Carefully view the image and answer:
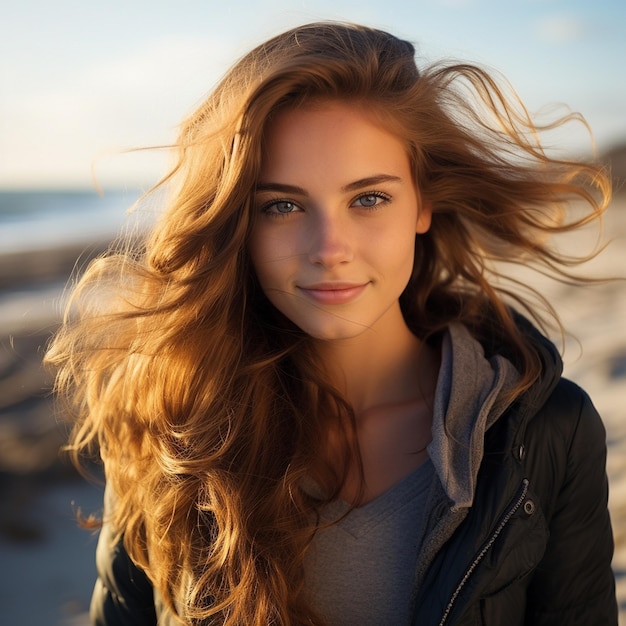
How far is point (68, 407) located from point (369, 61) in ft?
5.54

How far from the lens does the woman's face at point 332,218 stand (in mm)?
2367

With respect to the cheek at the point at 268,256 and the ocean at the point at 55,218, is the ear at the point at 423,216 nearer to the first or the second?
the cheek at the point at 268,256

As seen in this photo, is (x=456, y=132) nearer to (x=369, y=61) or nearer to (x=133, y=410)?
(x=369, y=61)

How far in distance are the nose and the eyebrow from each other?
0.09 meters

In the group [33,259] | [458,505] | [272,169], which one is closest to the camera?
[458,505]

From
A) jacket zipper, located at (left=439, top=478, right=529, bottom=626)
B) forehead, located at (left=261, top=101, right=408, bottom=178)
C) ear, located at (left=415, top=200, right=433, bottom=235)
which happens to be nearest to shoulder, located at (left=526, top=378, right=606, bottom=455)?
jacket zipper, located at (left=439, top=478, right=529, bottom=626)

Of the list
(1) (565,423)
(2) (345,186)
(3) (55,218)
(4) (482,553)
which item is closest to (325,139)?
(2) (345,186)

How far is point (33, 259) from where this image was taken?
15.9m

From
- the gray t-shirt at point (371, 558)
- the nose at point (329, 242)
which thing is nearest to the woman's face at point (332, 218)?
the nose at point (329, 242)

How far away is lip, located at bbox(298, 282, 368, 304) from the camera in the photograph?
2.42 metres

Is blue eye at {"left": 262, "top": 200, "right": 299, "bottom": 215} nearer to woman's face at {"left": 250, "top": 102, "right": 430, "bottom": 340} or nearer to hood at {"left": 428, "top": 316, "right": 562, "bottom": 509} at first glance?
woman's face at {"left": 250, "top": 102, "right": 430, "bottom": 340}

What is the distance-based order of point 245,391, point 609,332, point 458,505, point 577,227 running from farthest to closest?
point 609,332 → point 577,227 → point 245,391 → point 458,505

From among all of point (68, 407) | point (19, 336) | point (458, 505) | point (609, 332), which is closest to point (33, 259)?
point (19, 336)

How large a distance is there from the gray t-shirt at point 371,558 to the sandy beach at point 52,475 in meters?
1.19
